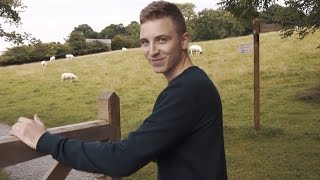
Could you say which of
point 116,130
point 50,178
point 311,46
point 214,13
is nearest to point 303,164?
point 116,130

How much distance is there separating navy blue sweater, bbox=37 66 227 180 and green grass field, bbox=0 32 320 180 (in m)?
6.21

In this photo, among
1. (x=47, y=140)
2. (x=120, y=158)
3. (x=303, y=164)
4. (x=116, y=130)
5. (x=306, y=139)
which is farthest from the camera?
(x=306, y=139)

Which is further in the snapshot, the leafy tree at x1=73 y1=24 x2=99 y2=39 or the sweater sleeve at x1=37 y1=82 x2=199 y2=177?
the leafy tree at x1=73 y1=24 x2=99 y2=39

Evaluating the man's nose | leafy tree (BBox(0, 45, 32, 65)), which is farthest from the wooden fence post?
leafy tree (BBox(0, 45, 32, 65))

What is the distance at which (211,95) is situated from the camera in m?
1.83

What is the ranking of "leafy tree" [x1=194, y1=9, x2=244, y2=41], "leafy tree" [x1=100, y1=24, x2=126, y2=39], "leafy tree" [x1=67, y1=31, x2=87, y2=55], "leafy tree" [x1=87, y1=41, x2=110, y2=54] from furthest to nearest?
"leafy tree" [x1=100, y1=24, x2=126, y2=39] < "leafy tree" [x1=194, y1=9, x2=244, y2=41] < "leafy tree" [x1=87, y1=41, x2=110, y2=54] < "leafy tree" [x1=67, y1=31, x2=87, y2=55]

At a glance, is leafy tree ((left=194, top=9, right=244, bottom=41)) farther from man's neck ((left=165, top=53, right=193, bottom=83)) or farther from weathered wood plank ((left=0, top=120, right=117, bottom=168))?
man's neck ((left=165, top=53, right=193, bottom=83))

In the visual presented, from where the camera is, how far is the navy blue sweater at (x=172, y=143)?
1710mm

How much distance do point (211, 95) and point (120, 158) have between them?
431mm

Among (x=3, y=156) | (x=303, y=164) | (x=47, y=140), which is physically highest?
(x=47, y=140)

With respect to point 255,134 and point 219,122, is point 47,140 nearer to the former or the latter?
point 219,122

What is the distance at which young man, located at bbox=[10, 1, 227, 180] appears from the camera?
5.63ft

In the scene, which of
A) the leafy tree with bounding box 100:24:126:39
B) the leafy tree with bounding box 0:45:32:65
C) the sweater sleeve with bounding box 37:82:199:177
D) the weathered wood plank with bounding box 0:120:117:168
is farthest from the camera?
the leafy tree with bounding box 100:24:126:39

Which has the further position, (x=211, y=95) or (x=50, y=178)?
(x=50, y=178)
